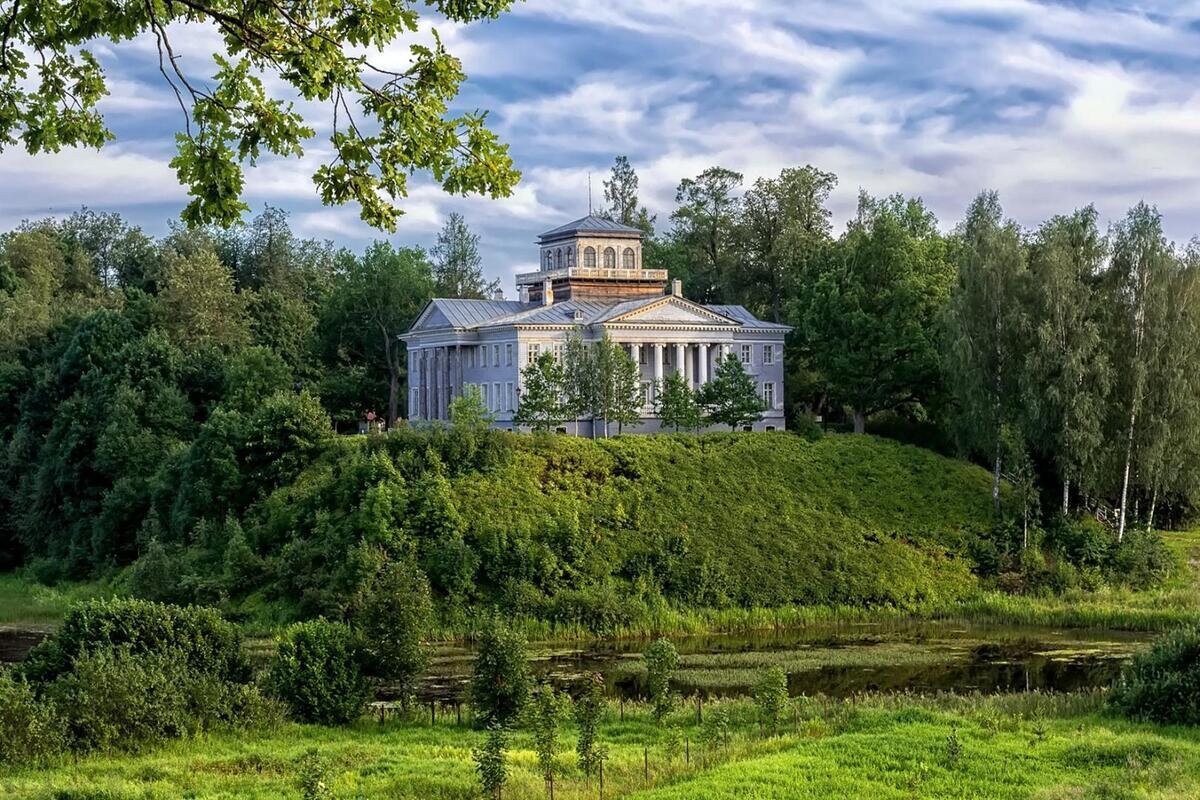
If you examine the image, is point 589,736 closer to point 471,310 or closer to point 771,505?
point 771,505

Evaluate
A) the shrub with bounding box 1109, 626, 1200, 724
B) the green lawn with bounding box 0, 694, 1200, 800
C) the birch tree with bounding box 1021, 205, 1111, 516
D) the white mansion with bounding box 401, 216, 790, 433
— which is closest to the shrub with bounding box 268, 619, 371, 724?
the green lawn with bounding box 0, 694, 1200, 800

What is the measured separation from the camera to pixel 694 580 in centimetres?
4231

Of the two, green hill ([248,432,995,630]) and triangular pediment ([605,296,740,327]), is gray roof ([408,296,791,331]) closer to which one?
triangular pediment ([605,296,740,327])

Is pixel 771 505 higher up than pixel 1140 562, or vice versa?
pixel 771 505

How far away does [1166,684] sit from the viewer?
76.7ft

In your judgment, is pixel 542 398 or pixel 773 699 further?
pixel 542 398

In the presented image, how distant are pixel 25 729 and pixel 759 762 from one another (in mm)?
12113

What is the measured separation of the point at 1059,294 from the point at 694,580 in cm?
1613

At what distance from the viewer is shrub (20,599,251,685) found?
997 inches

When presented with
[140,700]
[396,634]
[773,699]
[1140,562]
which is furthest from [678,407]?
[140,700]

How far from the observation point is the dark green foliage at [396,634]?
1053 inches

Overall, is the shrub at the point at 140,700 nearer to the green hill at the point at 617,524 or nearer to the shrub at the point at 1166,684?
the green hill at the point at 617,524

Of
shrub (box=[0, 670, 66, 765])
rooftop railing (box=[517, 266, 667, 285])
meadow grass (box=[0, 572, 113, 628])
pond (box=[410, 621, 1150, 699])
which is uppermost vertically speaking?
rooftop railing (box=[517, 266, 667, 285])

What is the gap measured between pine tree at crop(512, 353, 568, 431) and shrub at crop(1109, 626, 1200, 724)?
97.8 feet
